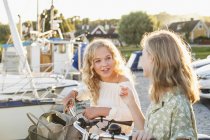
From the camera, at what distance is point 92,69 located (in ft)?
11.3

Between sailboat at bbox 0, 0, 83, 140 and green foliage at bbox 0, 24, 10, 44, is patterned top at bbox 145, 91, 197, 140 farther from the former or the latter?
green foliage at bbox 0, 24, 10, 44

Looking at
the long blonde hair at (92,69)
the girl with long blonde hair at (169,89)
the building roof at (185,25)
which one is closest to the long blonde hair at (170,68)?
the girl with long blonde hair at (169,89)

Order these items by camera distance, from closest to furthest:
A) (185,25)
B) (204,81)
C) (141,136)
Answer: (141,136) → (204,81) → (185,25)

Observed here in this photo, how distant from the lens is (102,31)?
9944cm

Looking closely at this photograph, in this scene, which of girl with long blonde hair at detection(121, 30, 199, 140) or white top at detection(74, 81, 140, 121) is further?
white top at detection(74, 81, 140, 121)

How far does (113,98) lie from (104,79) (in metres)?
0.17

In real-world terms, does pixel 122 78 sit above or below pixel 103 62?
below

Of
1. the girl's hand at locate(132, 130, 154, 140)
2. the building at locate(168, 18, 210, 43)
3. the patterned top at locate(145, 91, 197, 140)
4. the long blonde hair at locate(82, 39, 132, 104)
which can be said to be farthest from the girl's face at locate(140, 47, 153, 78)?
the building at locate(168, 18, 210, 43)

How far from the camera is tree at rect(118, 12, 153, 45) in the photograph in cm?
8225

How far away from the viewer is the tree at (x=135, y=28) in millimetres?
82250

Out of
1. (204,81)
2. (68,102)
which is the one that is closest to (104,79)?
(68,102)

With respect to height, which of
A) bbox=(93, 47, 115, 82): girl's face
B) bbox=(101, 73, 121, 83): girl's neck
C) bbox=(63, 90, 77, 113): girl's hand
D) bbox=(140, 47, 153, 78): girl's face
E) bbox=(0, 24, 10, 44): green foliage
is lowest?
bbox=(0, 24, 10, 44): green foliage

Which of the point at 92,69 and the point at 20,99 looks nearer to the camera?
the point at 92,69

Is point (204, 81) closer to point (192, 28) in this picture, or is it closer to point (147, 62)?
point (147, 62)
